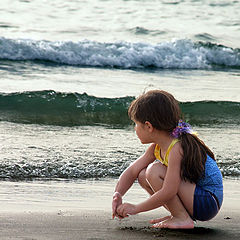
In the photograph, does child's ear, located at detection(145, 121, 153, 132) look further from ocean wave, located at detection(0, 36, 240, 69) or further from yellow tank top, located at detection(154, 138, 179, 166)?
ocean wave, located at detection(0, 36, 240, 69)

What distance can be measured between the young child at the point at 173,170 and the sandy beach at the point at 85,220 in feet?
0.36

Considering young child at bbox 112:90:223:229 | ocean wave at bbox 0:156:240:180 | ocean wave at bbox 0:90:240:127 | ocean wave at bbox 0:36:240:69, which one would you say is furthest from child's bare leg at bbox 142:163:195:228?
ocean wave at bbox 0:36:240:69

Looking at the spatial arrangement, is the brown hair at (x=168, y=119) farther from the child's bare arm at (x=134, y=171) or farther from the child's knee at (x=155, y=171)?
the child's bare arm at (x=134, y=171)

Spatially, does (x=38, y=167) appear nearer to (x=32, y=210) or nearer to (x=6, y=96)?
(x=32, y=210)

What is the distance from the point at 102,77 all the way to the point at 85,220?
851cm

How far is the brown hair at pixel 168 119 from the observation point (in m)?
2.97

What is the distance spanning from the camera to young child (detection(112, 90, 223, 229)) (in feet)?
9.75

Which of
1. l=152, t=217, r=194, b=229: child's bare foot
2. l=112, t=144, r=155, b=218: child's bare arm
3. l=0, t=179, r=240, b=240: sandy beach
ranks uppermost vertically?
l=112, t=144, r=155, b=218: child's bare arm

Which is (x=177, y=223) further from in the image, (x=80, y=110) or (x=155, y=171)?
(x=80, y=110)

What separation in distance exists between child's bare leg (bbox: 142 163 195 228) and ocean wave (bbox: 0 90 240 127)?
4.29 m

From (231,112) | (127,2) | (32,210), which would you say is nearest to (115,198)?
(32,210)

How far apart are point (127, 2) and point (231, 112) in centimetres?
1197

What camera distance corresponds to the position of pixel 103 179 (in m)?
4.79

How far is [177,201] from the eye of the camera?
306 centimetres
